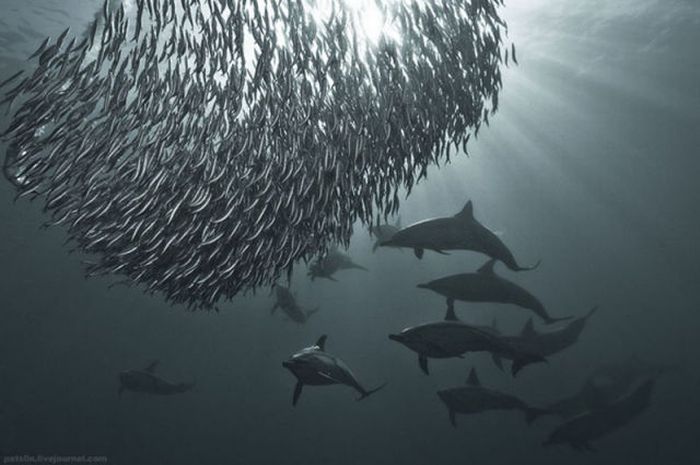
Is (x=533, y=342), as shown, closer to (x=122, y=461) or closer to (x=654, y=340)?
(x=122, y=461)

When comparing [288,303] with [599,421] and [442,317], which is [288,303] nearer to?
[599,421]

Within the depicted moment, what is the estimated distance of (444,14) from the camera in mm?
4539

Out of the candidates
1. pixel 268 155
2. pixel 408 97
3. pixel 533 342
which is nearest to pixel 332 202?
pixel 268 155

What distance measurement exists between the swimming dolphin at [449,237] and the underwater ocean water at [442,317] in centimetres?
1640

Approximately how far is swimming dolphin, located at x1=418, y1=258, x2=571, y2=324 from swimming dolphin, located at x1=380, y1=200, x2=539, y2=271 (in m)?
0.84

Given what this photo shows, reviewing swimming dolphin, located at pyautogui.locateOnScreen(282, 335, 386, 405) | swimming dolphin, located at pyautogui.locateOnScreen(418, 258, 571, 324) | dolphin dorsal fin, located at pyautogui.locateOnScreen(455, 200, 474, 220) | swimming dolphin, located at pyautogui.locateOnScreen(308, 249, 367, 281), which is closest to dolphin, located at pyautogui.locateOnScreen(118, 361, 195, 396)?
swimming dolphin, located at pyautogui.locateOnScreen(308, 249, 367, 281)

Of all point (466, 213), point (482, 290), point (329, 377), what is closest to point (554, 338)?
point (482, 290)

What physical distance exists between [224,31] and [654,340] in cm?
5342

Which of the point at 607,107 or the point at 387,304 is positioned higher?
the point at 607,107

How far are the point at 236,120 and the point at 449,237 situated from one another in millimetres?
3202

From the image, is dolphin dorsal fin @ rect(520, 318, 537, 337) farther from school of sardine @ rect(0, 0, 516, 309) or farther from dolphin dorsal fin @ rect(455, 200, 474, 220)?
school of sardine @ rect(0, 0, 516, 309)

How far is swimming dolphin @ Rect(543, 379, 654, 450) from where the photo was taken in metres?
12.0

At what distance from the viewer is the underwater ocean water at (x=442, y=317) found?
26094mm

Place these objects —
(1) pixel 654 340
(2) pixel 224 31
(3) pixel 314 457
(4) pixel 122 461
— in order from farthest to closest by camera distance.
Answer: (1) pixel 654 340, (3) pixel 314 457, (4) pixel 122 461, (2) pixel 224 31
